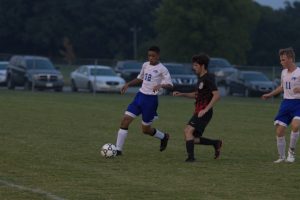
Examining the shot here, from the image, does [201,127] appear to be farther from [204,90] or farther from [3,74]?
[3,74]

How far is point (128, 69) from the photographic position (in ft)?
172

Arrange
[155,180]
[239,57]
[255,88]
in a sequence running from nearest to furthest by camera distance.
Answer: [155,180] → [255,88] → [239,57]

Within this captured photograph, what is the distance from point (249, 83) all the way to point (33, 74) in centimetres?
1069

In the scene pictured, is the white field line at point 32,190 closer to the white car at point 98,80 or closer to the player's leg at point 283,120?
the player's leg at point 283,120

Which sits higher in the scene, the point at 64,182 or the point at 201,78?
the point at 201,78

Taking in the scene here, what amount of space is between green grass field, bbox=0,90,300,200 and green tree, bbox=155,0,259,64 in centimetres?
5052

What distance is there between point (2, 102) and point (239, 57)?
4864 cm

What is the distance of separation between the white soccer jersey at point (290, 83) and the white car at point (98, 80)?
3082 cm

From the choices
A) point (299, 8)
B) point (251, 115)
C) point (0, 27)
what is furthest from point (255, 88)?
point (299, 8)

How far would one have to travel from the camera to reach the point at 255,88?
44.8 m

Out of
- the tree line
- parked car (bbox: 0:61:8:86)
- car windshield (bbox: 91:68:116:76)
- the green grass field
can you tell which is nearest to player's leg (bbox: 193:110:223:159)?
the green grass field

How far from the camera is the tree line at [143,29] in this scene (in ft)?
246

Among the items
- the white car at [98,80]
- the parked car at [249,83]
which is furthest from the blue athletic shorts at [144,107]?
the parked car at [249,83]

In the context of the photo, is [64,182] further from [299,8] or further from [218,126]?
[299,8]
